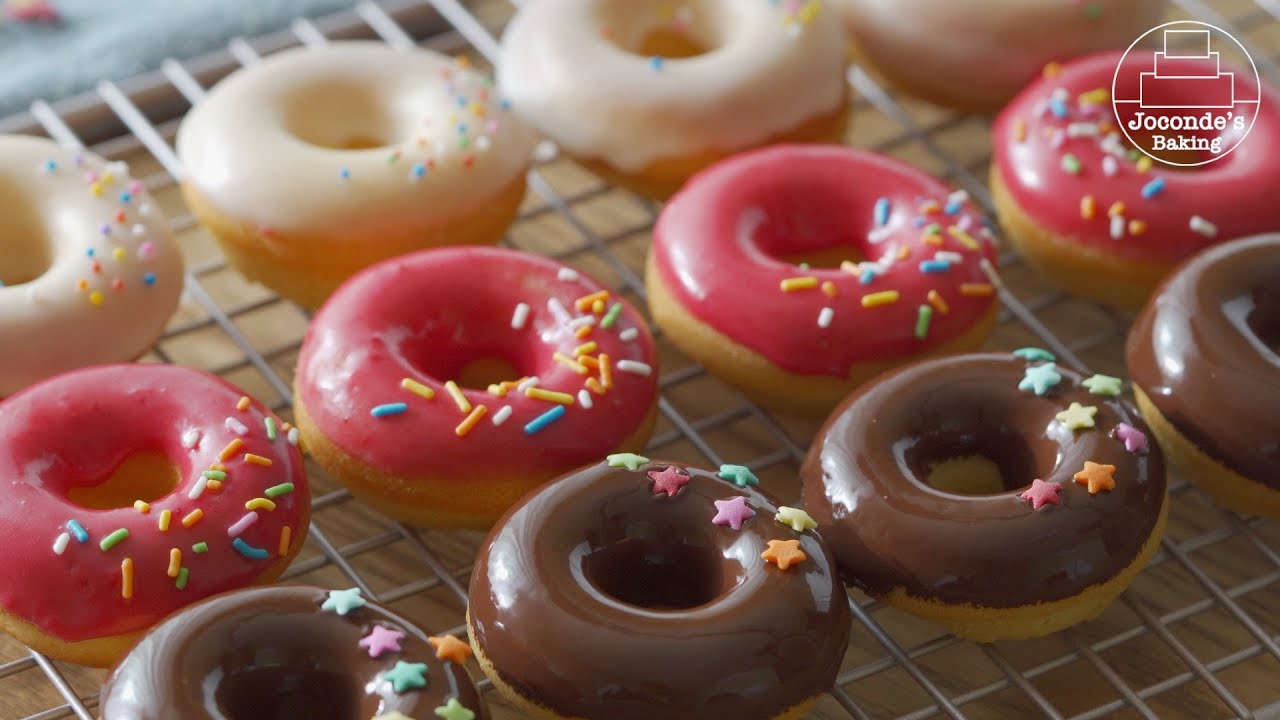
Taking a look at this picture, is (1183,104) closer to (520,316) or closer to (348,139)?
(520,316)

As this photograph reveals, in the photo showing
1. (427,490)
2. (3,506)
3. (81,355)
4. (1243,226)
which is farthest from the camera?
(1243,226)

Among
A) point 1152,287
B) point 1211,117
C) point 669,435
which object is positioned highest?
point 1211,117

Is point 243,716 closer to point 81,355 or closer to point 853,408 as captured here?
point 81,355

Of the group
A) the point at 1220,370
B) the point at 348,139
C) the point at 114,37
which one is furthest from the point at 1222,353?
the point at 114,37

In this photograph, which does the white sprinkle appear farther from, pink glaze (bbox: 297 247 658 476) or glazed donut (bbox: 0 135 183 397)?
glazed donut (bbox: 0 135 183 397)

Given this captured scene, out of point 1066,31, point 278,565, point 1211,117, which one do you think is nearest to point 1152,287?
point 1211,117

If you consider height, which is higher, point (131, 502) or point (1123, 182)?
point (1123, 182)

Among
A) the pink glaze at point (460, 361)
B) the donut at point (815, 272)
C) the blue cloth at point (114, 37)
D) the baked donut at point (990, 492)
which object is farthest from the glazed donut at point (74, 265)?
the baked donut at point (990, 492)

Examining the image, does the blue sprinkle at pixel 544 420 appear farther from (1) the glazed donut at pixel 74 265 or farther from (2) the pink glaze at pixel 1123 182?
(2) the pink glaze at pixel 1123 182
